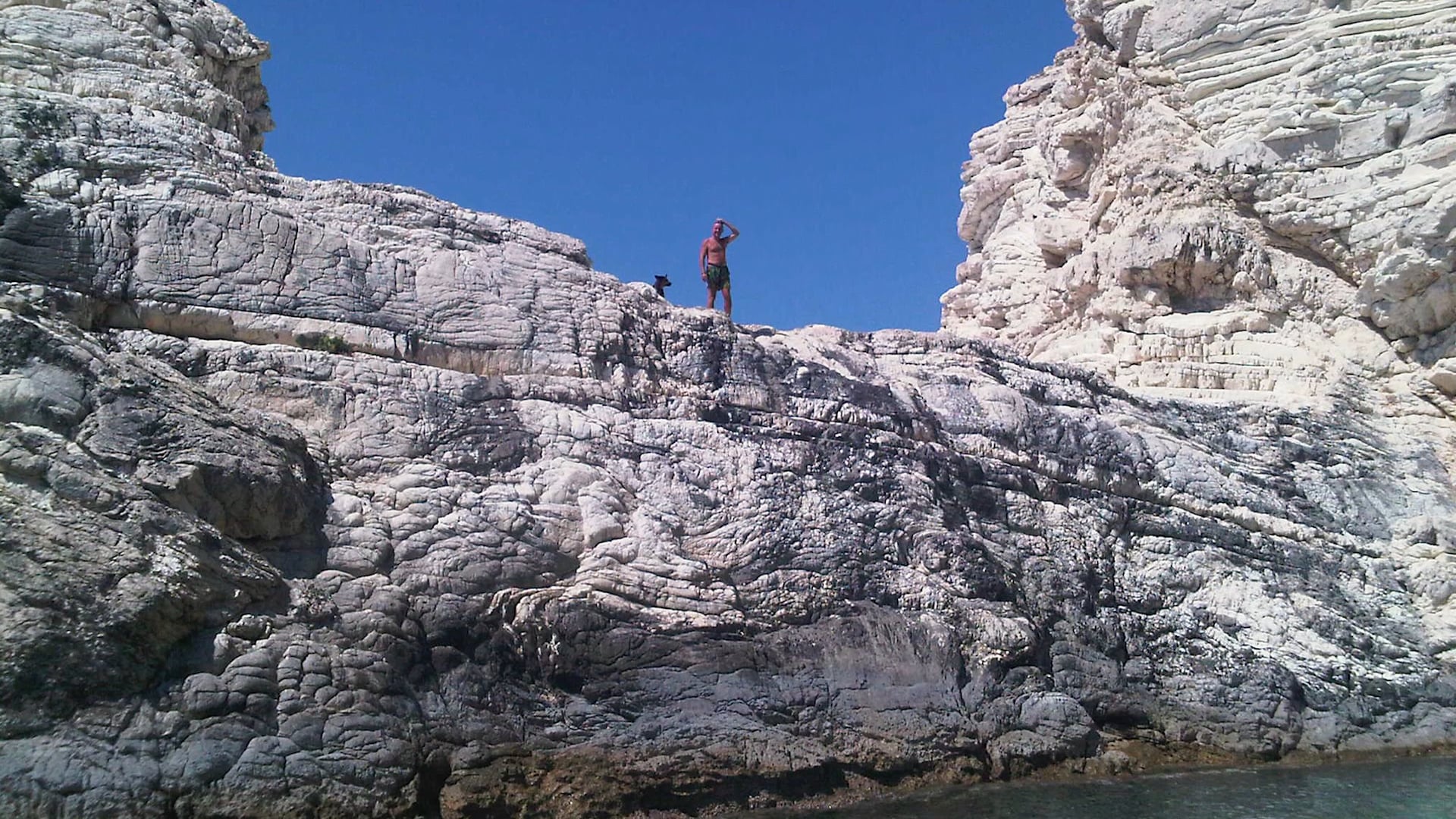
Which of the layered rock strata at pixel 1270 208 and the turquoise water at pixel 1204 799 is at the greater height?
the layered rock strata at pixel 1270 208

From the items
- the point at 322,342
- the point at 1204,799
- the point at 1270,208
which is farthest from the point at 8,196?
the point at 1270,208

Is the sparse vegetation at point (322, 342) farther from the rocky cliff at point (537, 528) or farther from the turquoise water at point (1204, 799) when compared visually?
the turquoise water at point (1204, 799)

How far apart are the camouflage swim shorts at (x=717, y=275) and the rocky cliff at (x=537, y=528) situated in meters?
1.45

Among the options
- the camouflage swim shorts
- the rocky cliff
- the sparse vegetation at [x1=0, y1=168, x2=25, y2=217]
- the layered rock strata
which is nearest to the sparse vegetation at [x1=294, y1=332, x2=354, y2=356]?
the rocky cliff

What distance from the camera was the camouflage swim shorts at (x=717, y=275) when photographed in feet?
52.2

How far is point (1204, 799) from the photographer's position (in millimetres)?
10617

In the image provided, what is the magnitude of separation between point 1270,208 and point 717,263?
8.56 meters

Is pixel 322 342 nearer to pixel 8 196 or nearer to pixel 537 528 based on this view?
pixel 537 528

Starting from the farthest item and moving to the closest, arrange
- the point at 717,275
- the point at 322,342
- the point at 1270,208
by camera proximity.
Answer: the point at 1270,208 < the point at 717,275 < the point at 322,342

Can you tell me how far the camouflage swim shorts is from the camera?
1591cm

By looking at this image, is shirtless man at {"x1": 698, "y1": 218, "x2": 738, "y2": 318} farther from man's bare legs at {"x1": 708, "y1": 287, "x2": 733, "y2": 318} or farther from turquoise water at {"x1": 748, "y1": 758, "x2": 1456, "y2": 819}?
turquoise water at {"x1": 748, "y1": 758, "x2": 1456, "y2": 819}

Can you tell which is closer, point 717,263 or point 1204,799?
point 1204,799

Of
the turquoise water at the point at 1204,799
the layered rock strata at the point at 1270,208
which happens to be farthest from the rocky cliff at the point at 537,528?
the layered rock strata at the point at 1270,208

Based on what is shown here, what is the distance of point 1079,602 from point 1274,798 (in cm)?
303
